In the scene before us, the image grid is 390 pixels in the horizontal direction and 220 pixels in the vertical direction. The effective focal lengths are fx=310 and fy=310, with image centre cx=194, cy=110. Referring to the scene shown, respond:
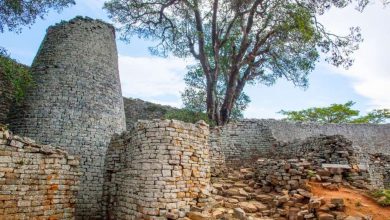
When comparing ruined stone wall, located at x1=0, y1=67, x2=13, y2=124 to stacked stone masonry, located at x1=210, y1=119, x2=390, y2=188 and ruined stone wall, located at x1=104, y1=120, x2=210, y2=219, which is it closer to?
ruined stone wall, located at x1=104, y1=120, x2=210, y2=219

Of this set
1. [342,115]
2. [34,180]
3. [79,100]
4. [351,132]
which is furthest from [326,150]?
[342,115]

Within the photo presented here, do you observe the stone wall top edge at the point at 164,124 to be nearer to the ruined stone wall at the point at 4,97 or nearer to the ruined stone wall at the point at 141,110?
the ruined stone wall at the point at 4,97

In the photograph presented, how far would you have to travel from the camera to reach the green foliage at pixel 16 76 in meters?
9.24

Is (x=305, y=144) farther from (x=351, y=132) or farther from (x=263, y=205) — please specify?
(x=351, y=132)

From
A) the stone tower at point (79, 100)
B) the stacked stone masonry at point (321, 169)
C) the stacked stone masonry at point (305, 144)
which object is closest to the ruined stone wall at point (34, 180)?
the stone tower at point (79, 100)

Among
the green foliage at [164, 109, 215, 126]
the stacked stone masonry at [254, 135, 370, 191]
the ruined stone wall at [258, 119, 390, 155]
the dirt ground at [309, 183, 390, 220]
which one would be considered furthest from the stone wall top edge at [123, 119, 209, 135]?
the ruined stone wall at [258, 119, 390, 155]

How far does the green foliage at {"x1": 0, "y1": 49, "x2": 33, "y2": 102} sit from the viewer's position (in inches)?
364

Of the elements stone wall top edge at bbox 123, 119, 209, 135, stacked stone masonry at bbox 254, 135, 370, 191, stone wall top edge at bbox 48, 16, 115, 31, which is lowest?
stacked stone masonry at bbox 254, 135, 370, 191

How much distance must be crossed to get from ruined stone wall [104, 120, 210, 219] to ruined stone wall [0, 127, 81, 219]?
1196 mm

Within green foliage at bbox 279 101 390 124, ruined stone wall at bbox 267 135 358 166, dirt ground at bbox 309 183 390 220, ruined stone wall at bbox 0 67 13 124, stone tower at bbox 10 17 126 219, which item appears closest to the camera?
dirt ground at bbox 309 183 390 220

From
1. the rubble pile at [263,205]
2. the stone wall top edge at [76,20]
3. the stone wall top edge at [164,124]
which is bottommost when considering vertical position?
the rubble pile at [263,205]

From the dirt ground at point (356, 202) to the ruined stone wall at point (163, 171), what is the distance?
8.05 feet

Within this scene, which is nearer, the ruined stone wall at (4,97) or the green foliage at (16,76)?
the green foliage at (16,76)

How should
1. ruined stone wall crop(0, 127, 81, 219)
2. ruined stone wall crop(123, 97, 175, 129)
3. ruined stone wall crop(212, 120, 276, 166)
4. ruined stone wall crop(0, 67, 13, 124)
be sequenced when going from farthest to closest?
ruined stone wall crop(123, 97, 175, 129) < ruined stone wall crop(212, 120, 276, 166) < ruined stone wall crop(0, 67, 13, 124) < ruined stone wall crop(0, 127, 81, 219)
